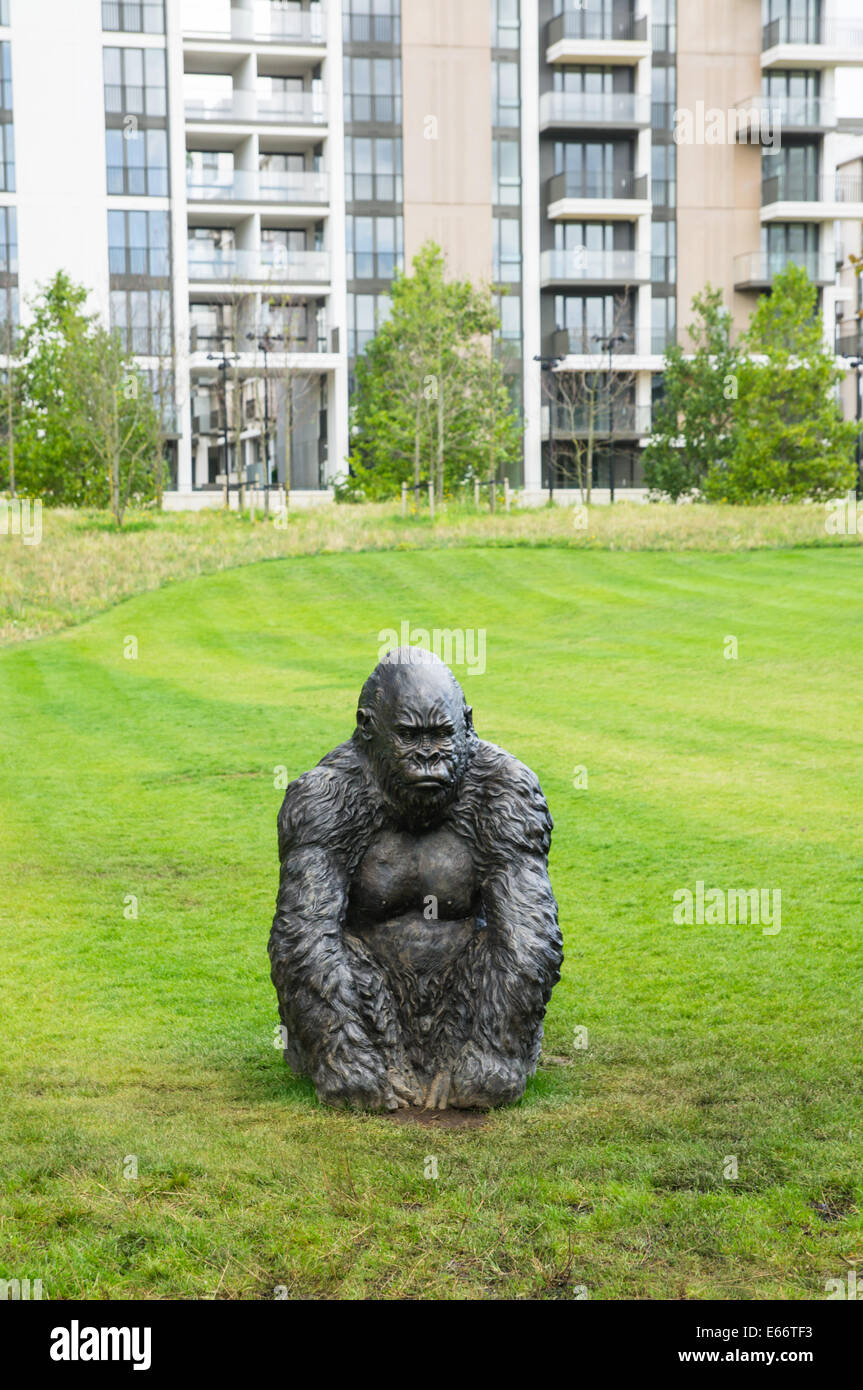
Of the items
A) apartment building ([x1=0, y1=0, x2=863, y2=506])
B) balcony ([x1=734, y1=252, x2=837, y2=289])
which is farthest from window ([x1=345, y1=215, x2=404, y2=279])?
balcony ([x1=734, y1=252, x2=837, y2=289])

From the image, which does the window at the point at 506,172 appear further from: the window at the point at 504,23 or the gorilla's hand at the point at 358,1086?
the gorilla's hand at the point at 358,1086

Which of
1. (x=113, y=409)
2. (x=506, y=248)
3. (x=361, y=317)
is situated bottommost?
(x=113, y=409)

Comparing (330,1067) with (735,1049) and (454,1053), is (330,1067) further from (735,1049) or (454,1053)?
(735,1049)

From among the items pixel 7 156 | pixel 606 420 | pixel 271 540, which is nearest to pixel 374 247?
pixel 606 420

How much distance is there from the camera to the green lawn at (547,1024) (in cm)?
520

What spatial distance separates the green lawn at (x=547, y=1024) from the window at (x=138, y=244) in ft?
134

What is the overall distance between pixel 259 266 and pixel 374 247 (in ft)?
15.8

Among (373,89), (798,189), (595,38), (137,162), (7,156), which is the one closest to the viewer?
(7,156)

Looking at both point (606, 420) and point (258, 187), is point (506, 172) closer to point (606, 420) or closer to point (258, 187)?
point (258, 187)

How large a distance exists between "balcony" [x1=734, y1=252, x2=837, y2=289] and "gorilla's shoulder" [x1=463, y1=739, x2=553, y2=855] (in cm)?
6084

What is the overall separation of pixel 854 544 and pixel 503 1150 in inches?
988

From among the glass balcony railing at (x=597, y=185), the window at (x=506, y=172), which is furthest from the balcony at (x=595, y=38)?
the glass balcony railing at (x=597, y=185)

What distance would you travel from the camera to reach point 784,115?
63.6 meters

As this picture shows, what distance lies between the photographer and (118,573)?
90.4 feet
